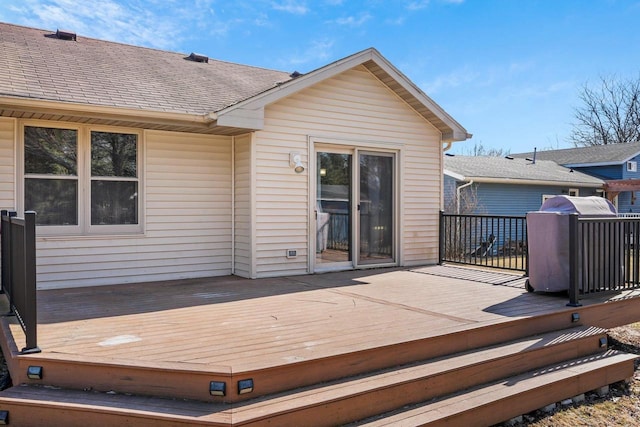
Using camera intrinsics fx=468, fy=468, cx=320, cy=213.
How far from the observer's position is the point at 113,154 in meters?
6.02

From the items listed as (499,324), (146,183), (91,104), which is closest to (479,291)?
(499,324)

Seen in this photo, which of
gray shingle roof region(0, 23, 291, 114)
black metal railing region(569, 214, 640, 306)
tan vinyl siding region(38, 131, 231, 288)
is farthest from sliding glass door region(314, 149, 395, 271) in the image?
black metal railing region(569, 214, 640, 306)

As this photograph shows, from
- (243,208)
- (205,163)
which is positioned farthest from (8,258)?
(243,208)

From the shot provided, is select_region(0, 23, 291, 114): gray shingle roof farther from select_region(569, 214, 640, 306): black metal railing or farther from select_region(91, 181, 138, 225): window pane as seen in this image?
select_region(569, 214, 640, 306): black metal railing

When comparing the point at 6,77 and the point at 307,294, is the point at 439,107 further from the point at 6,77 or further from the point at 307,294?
the point at 6,77

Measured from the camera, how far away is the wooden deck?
2857mm

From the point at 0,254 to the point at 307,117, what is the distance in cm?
420

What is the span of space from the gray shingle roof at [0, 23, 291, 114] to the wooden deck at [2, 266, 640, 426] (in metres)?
2.25

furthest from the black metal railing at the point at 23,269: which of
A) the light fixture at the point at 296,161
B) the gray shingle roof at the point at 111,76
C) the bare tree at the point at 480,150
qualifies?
the bare tree at the point at 480,150

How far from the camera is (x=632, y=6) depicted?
1622 cm

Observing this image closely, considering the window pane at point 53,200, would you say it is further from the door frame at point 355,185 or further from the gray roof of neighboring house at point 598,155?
the gray roof of neighboring house at point 598,155

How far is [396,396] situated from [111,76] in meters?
5.58

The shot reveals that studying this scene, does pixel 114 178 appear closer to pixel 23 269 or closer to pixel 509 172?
pixel 23 269

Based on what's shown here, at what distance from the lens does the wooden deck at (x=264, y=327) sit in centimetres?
286
